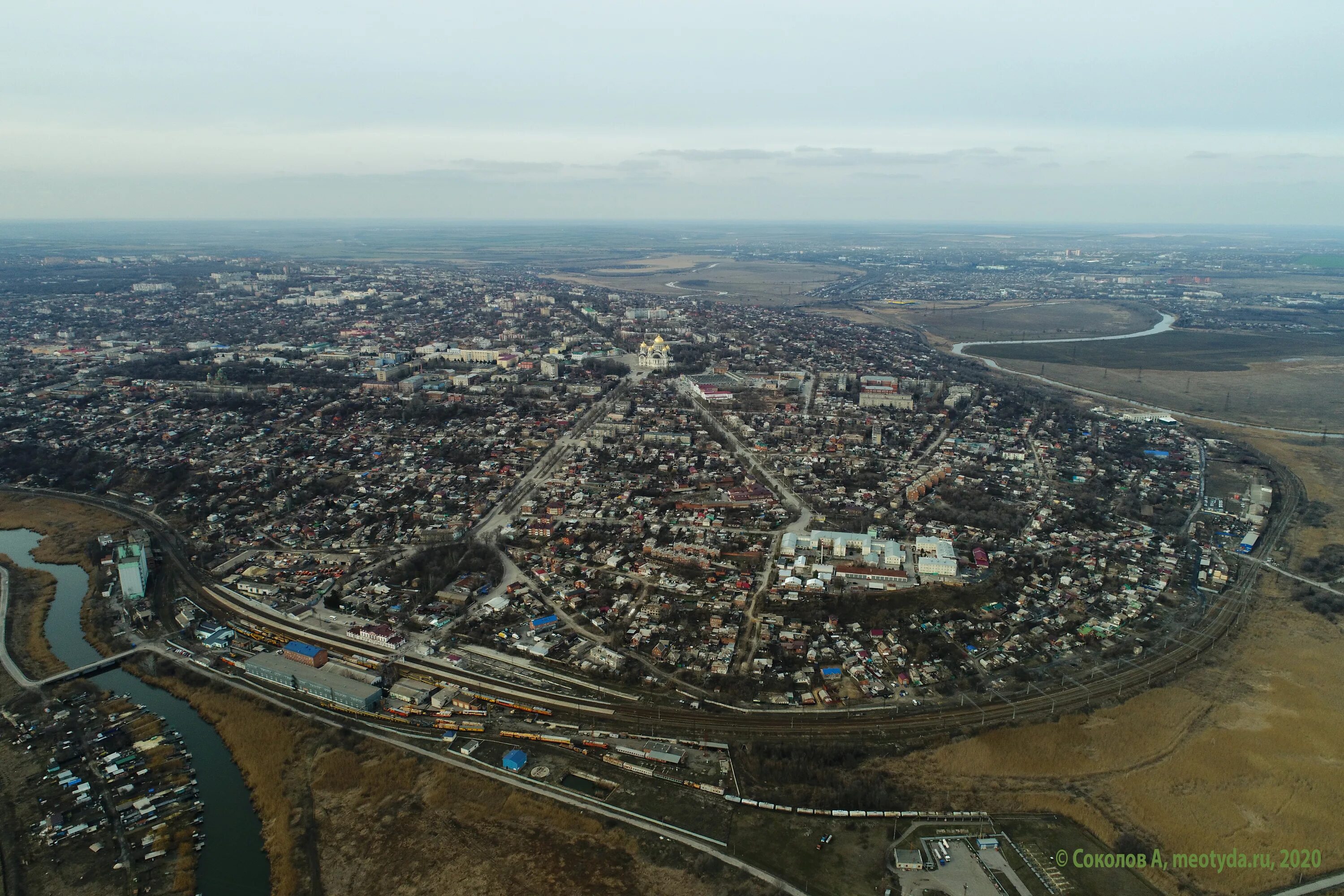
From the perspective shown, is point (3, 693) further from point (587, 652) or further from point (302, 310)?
point (302, 310)

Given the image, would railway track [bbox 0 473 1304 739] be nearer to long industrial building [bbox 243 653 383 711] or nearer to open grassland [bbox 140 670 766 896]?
long industrial building [bbox 243 653 383 711]

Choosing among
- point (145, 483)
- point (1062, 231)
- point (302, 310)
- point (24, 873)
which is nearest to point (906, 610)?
point (24, 873)

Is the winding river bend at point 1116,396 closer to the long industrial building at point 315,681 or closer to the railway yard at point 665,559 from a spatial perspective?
the railway yard at point 665,559

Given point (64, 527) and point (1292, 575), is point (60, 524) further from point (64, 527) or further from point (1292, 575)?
point (1292, 575)

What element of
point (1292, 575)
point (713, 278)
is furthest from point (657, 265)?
point (1292, 575)

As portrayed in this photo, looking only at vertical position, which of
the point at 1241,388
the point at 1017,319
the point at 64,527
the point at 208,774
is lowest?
the point at 208,774

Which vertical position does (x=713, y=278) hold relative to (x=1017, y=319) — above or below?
above

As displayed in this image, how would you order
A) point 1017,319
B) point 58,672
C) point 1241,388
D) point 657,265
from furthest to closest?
point 657,265 → point 1017,319 → point 1241,388 → point 58,672
